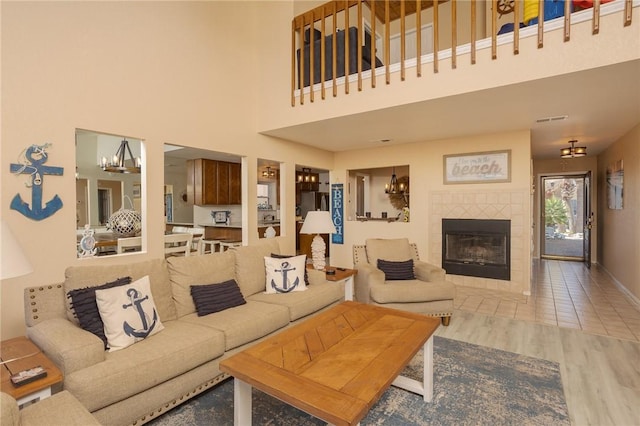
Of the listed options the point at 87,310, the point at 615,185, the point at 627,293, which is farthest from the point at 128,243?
the point at 615,185

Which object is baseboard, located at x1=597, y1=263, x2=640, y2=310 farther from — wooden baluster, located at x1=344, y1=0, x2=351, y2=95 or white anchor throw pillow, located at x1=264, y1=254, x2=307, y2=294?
wooden baluster, located at x1=344, y1=0, x2=351, y2=95

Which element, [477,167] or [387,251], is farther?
[477,167]

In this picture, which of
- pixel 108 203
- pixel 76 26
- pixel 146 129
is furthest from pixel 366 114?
pixel 108 203

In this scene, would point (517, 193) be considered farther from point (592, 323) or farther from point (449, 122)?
point (592, 323)

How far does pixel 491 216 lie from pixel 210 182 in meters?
4.96

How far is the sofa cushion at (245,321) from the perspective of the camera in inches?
93.4

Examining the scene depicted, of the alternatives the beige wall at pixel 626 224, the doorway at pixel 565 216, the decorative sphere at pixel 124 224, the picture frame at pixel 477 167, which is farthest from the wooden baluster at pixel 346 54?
the doorway at pixel 565 216

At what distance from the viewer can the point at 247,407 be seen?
1815mm

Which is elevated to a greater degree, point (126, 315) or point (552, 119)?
point (552, 119)

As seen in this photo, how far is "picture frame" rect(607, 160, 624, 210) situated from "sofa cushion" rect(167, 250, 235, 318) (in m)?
5.85

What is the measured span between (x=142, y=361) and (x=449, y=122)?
4151 millimetres

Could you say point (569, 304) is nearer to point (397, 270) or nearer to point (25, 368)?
point (397, 270)

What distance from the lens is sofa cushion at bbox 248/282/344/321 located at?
116 inches

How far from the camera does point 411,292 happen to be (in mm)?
3445
